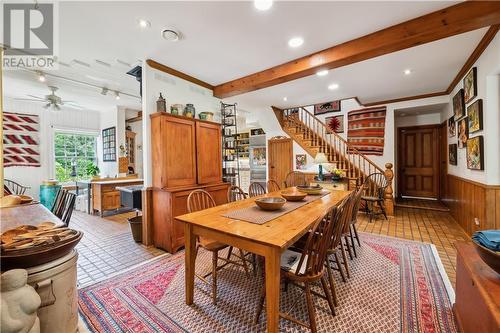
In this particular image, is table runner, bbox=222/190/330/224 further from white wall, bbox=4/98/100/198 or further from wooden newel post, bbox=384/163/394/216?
white wall, bbox=4/98/100/198

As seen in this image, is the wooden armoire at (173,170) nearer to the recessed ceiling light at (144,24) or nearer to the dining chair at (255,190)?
the dining chair at (255,190)

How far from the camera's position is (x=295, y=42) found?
270cm

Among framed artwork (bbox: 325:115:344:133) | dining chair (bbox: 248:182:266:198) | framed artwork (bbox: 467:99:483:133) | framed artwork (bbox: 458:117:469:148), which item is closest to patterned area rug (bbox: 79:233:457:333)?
dining chair (bbox: 248:182:266:198)

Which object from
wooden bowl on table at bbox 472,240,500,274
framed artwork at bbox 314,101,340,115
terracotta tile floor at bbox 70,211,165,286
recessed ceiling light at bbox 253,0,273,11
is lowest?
terracotta tile floor at bbox 70,211,165,286

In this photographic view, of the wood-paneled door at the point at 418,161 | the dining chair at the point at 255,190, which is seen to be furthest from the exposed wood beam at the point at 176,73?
the wood-paneled door at the point at 418,161

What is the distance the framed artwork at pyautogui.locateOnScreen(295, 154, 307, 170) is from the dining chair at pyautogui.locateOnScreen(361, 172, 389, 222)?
1700 mm

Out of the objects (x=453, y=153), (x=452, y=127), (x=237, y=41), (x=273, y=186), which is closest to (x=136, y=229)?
(x=273, y=186)

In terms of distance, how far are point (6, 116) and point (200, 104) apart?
524 centimetres

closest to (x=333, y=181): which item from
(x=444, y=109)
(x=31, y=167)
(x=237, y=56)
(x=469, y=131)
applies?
(x=469, y=131)

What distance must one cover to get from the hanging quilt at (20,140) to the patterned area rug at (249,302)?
5495 mm

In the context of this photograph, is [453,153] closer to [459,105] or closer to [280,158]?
[459,105]

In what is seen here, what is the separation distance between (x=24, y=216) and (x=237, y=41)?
117 inches

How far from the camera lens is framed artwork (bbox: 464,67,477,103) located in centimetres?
303

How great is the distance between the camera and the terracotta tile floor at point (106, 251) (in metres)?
2.52
